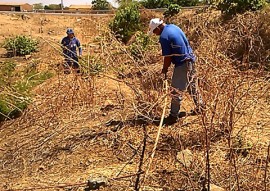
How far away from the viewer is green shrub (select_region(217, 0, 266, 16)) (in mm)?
10534

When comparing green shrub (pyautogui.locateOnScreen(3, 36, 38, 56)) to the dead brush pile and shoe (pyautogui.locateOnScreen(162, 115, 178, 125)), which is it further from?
shoe (pyautogui.locateOnScreen(162, 115, 178, 125))

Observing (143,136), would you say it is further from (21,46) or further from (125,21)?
(21,46)

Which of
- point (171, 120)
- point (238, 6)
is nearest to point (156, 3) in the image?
point (238, 6)

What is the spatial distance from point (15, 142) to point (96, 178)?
7.54 ft

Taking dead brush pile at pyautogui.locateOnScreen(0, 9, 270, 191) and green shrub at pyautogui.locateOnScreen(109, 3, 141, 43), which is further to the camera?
green shrub at pyautogui.locateOnScreen(109, 3, 141, 43)

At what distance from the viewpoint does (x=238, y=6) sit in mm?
10914

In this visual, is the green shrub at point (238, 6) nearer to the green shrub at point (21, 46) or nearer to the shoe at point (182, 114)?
the shoe at point (182, 114)

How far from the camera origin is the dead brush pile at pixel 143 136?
4.16m

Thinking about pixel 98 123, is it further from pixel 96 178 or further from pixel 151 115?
pixel 96 178

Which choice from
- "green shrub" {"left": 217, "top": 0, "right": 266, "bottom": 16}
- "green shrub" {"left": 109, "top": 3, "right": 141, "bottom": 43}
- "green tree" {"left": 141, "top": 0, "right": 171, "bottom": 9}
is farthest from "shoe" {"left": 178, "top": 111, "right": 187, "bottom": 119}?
"green tree" {"left": 141, "top": 0, "right": 171, "bottom": 9}

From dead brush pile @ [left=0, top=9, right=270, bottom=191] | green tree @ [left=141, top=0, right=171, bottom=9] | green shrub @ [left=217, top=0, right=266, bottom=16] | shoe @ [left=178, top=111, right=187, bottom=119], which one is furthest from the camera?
green tree @ [left=141, top=0, right=171, bottom=9]

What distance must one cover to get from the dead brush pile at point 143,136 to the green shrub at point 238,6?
4.94 m

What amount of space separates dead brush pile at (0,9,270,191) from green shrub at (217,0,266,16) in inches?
194

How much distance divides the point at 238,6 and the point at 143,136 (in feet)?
22.0
